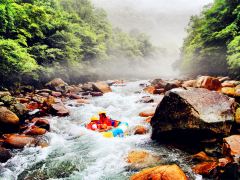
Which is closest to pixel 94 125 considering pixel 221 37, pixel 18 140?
pixel 18 140

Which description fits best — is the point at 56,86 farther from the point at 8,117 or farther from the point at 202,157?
the point at 202,157

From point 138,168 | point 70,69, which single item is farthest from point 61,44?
point 138,168

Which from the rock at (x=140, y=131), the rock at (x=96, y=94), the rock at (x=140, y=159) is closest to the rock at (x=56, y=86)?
the rock at (x=96, y=94)

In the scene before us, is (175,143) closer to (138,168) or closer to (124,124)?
(138,168)

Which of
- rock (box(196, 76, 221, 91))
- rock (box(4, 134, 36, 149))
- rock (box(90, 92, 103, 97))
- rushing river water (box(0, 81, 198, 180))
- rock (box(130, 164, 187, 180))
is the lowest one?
rushing river water (box(0, 81, 198, 180))

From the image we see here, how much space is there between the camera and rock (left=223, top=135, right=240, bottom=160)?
5242 millimetres

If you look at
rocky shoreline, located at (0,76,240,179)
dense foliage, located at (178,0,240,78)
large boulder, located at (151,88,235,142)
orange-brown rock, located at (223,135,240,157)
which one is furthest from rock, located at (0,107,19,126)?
dense foliage, located at (178,0,240,78)

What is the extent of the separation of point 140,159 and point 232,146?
233 cm

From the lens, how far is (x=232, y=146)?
547 cm

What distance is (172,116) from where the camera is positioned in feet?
23.3

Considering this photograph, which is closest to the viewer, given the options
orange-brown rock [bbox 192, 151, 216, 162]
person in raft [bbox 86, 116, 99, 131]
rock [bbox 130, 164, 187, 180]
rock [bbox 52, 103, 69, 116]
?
rock [bbox 130, 164, 187, 180]

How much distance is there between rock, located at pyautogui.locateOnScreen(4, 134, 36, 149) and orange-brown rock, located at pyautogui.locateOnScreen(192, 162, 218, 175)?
16.7 ft

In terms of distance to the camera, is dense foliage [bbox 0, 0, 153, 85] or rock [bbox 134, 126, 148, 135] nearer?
rock [bbox 134, 126, 148, 135]

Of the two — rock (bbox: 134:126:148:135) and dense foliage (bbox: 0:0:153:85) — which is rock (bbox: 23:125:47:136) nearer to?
rock (bbox: 134:126:148:135)
